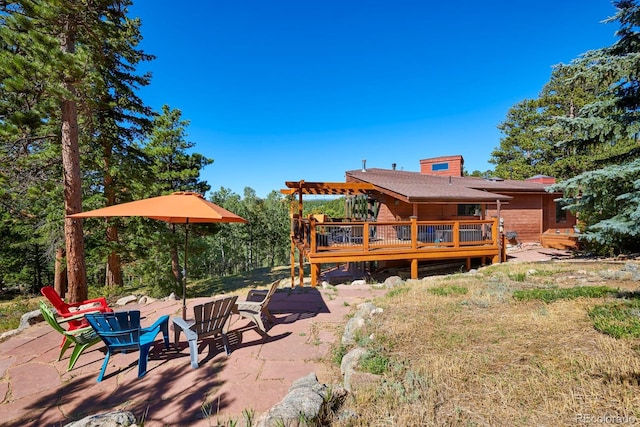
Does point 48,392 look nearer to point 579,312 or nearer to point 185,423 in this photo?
point 185,423

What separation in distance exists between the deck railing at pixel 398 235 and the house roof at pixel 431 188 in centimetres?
102

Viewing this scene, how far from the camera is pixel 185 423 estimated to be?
8.87 feet

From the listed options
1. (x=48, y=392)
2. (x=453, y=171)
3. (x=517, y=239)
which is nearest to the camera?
(x=48, y=392)

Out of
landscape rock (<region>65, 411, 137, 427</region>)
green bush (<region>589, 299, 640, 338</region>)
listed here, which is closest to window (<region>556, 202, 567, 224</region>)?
green bush (<region>589, 299, 640, 338</region>)

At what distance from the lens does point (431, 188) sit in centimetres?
1268

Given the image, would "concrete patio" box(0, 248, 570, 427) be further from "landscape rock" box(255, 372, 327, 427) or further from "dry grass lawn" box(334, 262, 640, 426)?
"dry grass lawn" box(334, 262, 640, 426)

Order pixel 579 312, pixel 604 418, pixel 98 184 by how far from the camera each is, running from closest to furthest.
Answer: pixel 604 418
pixel 579 312
pixel 98 184

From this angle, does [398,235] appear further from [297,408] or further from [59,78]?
[59,78]

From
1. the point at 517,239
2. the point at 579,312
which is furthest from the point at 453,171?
→ the point at 579,312

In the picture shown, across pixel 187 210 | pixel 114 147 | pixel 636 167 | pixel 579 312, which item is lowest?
pixel 579 312

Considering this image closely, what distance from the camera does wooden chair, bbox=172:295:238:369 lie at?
3.82m

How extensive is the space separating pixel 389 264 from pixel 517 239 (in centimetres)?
872

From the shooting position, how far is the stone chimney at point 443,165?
19578mm

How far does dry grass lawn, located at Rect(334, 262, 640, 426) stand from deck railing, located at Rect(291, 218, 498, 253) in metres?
4.59
